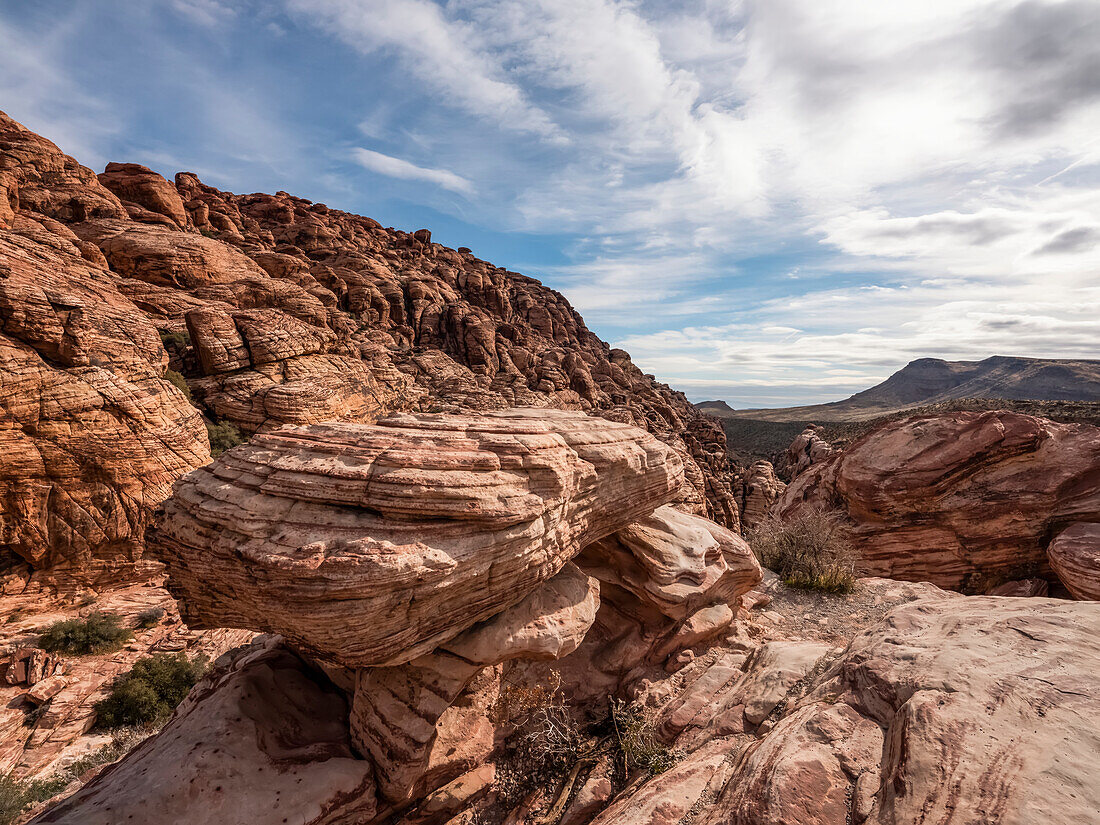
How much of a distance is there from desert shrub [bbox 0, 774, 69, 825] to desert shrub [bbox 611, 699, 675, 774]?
9.68 metres

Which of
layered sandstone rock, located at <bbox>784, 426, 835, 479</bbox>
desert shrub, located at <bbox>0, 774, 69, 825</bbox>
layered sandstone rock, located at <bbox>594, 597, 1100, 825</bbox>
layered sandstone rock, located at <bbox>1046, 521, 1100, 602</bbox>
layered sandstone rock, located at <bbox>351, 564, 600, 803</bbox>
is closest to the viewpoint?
layered sandstone rock, located at <bbox>594, 597, 1100, 825</bbox>

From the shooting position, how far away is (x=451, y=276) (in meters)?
61.5

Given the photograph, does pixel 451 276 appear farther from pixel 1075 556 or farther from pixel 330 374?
pixel 1075 556

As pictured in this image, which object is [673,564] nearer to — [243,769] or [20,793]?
[243,769]

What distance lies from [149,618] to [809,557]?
763 inches

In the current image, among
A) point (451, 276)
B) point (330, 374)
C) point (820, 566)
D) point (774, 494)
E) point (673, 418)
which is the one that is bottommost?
point (774, 494)

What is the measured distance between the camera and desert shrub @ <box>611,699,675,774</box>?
5.26 meters

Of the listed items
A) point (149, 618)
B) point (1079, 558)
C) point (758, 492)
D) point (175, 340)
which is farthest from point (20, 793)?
point (758, 492)

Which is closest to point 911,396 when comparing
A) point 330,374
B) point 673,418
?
point 673,418

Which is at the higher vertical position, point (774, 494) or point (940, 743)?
point (940, 743)

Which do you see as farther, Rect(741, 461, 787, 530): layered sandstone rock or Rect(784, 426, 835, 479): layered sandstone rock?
Rect(741, 461, 787, 530): layered sandstone rock

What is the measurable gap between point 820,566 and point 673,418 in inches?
1777

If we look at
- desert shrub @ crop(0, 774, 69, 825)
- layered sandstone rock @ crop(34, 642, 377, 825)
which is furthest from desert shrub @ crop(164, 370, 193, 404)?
layered sandstone rock @ crop(34, 642, 377, 825)

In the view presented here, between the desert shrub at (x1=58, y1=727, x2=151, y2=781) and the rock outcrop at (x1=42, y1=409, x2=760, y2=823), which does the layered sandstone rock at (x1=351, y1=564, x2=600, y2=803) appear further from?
the desert shrub at (x1=58, y1=727, x2=151, y2=781)
